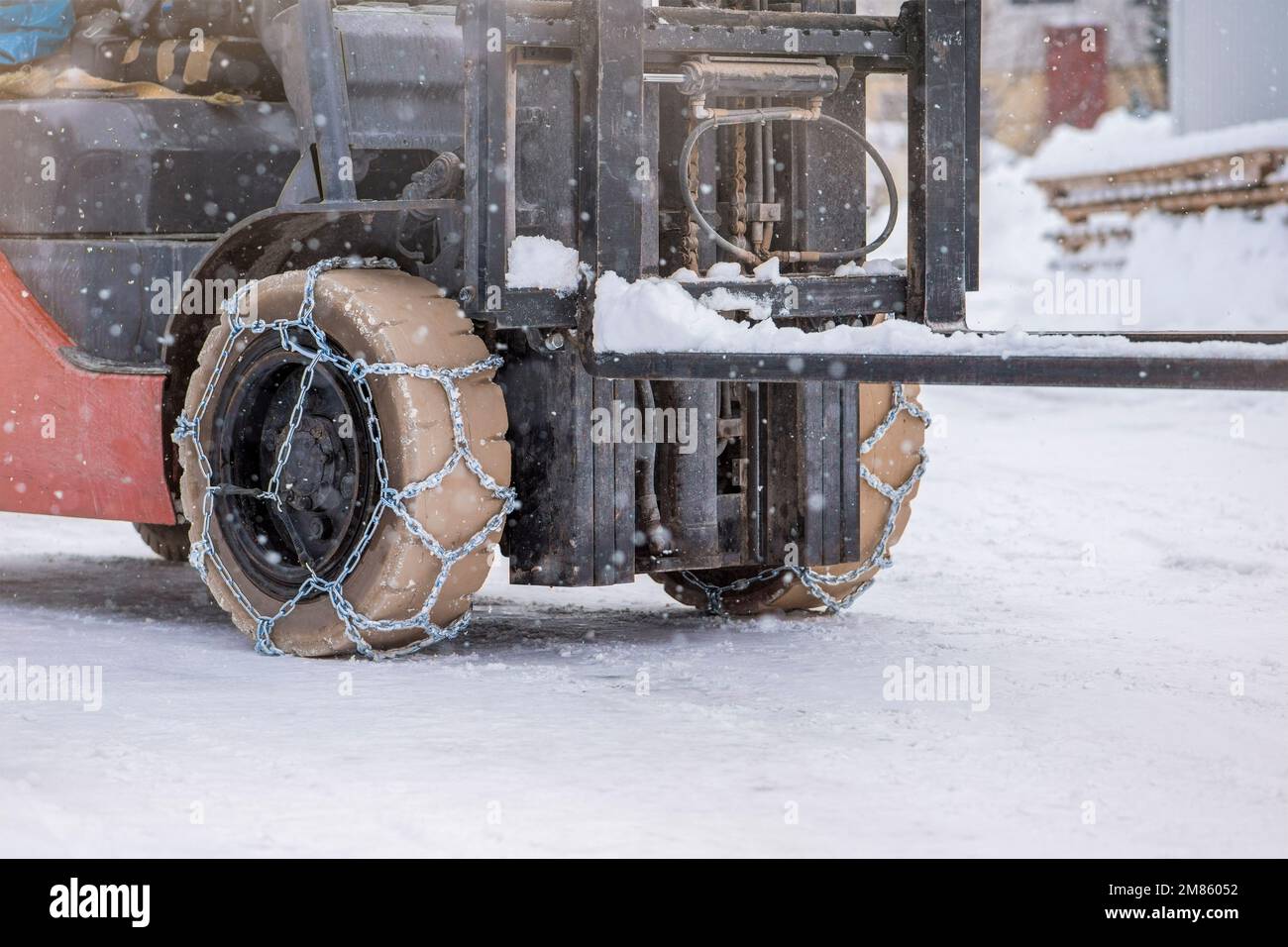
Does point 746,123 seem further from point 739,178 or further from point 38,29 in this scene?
point 38,29

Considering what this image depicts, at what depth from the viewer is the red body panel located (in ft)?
18.6

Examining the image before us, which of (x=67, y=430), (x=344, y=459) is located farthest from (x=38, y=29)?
(x=344, y=459)

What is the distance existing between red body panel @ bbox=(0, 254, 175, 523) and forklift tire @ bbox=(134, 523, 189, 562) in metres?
1.79

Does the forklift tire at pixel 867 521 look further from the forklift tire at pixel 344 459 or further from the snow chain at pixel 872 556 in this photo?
the forklift tire at pixel 344 459

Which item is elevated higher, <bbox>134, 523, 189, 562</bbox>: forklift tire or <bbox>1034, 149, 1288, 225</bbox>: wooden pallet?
<bbox>1034, 149, 1288, 225</bbox>: wooden pallet

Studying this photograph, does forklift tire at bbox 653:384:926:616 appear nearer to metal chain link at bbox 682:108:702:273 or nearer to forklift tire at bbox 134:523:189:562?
metal chain link at bbox 682:108:702:273

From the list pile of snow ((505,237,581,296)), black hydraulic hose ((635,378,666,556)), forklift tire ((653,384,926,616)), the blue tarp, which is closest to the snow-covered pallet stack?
forklift tire ((653,384,926,616))

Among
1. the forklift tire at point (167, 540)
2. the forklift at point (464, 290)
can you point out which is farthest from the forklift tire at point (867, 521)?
the forklift tire at point (167, 540)

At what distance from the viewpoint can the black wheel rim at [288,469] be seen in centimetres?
512

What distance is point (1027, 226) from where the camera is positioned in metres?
22.0

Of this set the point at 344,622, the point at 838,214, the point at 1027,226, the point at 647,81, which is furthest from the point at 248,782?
the point at 1027,226

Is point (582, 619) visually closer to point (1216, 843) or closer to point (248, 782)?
point (248, 782)

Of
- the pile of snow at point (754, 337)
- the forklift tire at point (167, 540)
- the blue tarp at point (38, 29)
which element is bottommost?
the forklift tire at point (167, 540)

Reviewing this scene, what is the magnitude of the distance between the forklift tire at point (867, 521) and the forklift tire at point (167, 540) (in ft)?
8.49
